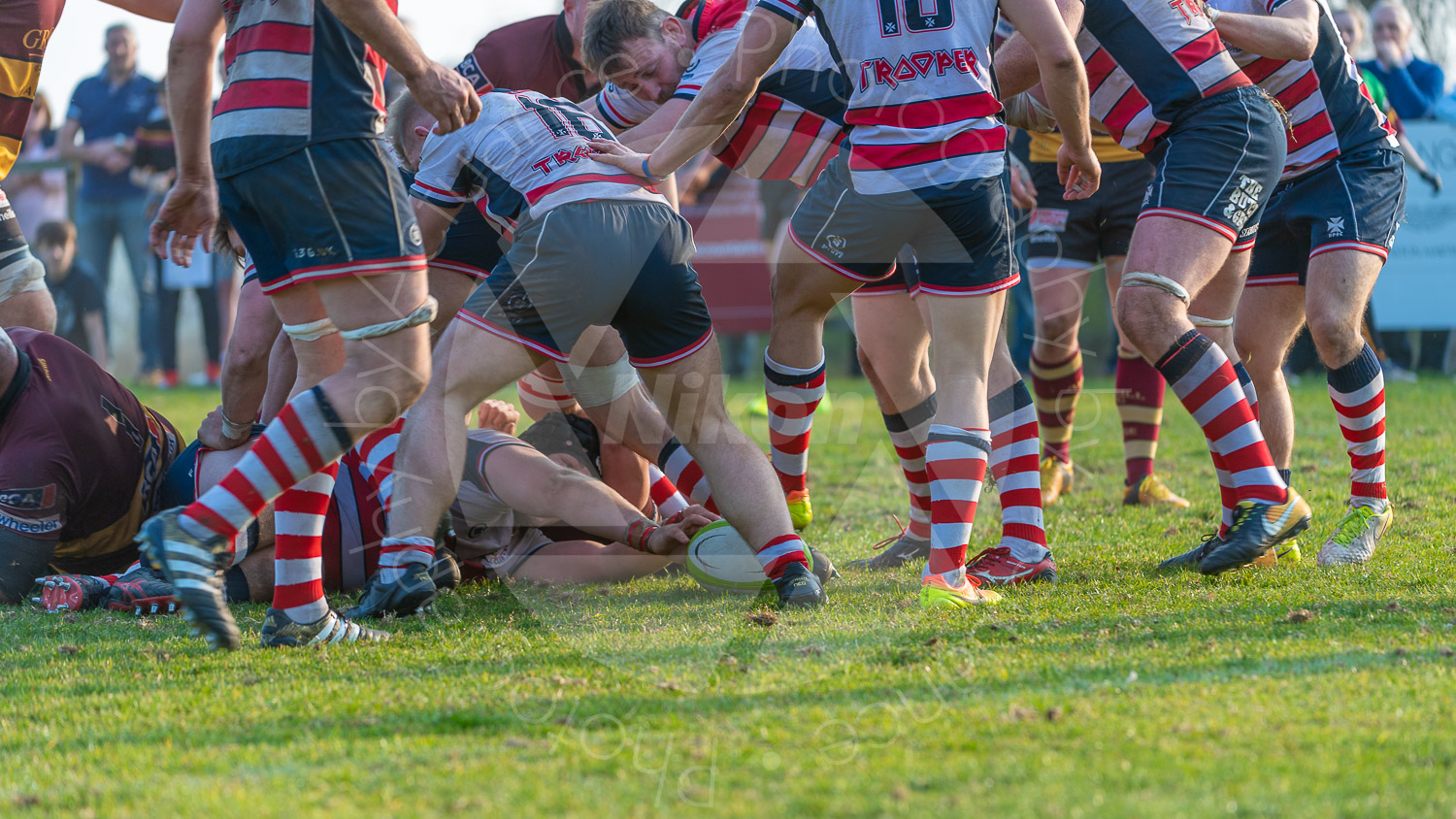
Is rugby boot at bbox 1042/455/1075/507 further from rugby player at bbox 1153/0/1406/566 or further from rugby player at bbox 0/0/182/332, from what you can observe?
rugby player at bbox 0/0/182/332

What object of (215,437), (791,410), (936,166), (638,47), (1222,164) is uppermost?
(638,47)

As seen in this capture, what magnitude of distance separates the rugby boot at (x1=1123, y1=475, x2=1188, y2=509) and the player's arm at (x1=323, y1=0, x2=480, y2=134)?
3329 mm

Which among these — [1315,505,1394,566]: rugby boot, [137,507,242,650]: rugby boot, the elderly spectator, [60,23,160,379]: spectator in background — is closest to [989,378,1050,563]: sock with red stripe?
[1315,505,1394,566]: rugby boot

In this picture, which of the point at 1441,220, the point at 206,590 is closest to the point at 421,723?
the point at 206,590

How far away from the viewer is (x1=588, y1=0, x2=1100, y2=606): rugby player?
10.1 ft

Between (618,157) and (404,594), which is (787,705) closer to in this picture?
(404,594)

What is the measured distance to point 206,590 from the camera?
2.47 metres

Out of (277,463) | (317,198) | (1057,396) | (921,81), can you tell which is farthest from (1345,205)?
(277,463)

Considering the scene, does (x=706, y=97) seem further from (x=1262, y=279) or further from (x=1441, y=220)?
(x=1441, y=220)

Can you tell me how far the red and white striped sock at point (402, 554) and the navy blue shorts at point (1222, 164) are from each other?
2.18 meters

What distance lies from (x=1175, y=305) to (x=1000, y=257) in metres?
0.60

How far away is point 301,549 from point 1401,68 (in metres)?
9.77

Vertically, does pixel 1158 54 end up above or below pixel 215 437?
above

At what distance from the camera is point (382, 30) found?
2.50 m
